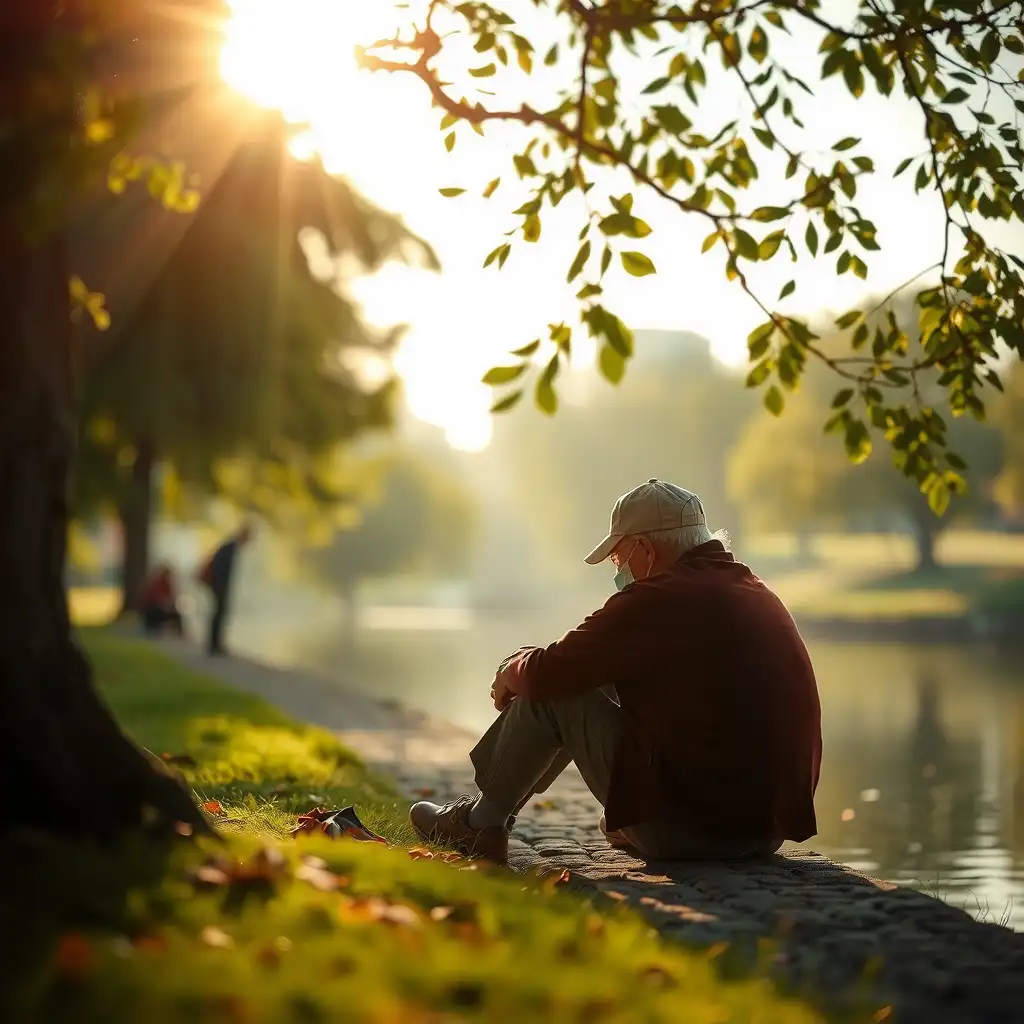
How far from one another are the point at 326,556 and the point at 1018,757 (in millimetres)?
53113

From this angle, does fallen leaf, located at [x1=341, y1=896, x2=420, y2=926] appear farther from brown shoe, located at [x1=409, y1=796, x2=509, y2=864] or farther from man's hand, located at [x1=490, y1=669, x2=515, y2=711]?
brown shoe, located at [x1=409, y1=796, x2=509, y2=864]

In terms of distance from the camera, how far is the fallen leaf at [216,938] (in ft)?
10.8

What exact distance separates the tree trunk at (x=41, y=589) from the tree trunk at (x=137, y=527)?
877 inches

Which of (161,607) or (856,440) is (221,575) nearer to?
(161,607)

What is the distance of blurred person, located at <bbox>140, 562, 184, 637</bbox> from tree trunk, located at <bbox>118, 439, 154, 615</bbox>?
1.48 m

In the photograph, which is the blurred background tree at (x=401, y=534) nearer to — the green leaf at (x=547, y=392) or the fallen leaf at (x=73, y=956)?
the green leaf at (x=547, y=392)

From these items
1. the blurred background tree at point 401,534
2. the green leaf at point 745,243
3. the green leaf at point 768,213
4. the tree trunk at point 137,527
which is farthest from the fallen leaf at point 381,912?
the blurred background tree at point 401,534

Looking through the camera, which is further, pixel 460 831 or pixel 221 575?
pixel 221 575

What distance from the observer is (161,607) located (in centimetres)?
2628

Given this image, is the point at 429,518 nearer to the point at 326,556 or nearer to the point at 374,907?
the point at 326,556

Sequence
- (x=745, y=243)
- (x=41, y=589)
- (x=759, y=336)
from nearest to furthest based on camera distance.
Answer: (x=41, y=589), (x=745, y=243), (x=759, y=336)

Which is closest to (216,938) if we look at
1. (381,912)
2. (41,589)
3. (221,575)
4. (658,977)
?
(381,912)

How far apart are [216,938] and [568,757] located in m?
2.38

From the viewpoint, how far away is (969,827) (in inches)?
405
